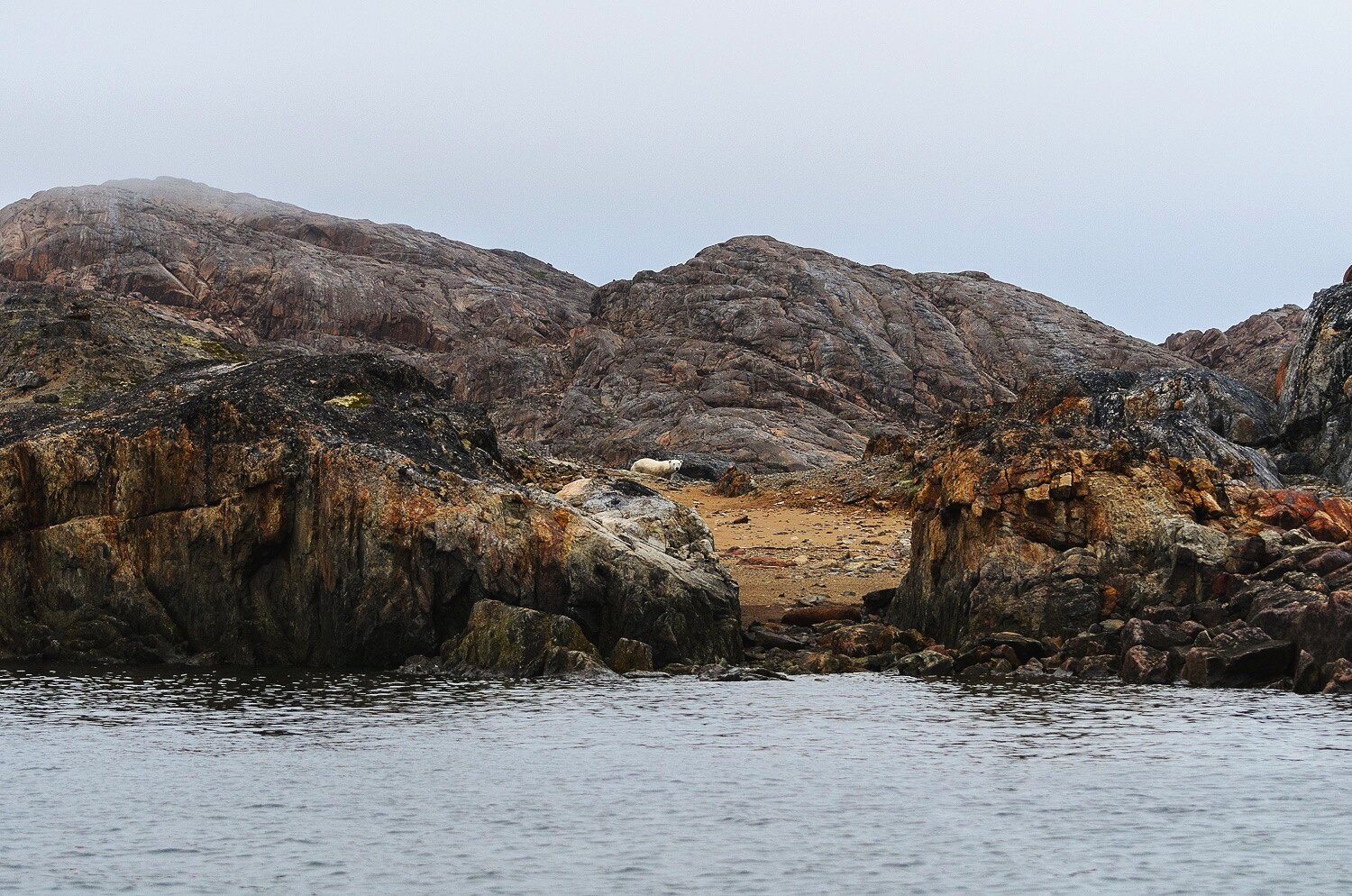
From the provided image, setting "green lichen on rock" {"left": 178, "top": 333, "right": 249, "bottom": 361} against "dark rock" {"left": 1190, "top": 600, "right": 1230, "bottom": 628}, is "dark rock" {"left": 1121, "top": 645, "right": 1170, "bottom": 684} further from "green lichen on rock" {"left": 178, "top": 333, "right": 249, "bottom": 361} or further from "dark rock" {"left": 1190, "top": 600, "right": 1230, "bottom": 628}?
"green lichen on rock" {"left": 178, "top": 333, "right": 249, "bottom": 361}

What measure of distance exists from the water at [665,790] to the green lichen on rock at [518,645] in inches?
65.9

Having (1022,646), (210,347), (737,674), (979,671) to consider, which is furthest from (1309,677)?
(210,347)

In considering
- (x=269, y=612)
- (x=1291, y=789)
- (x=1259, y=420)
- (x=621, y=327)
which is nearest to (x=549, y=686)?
(x=269, y=612)

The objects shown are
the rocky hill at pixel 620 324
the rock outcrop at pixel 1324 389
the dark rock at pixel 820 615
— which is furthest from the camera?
the rocky hill at pixel 620 324

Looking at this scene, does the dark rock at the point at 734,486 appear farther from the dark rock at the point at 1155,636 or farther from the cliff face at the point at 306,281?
the cliff face at the point at 306,281

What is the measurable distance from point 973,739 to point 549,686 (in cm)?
961

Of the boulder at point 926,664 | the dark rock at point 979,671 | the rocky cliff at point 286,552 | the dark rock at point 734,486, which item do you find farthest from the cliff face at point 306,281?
the dark rock at point 979,671

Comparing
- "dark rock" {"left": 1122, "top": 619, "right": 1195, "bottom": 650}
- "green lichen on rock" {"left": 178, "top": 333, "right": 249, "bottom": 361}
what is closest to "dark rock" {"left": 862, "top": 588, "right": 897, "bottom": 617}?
"dark rock" {"left": 1122, "top": 619, "right": 1195, "bottom": 650}

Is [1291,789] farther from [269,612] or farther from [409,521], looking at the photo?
[269,612]

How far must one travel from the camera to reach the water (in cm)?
1530

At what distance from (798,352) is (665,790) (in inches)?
4009

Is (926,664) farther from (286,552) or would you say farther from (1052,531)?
(286,552)

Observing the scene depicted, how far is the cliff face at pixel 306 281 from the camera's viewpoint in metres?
143

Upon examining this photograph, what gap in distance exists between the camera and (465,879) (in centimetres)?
1502
